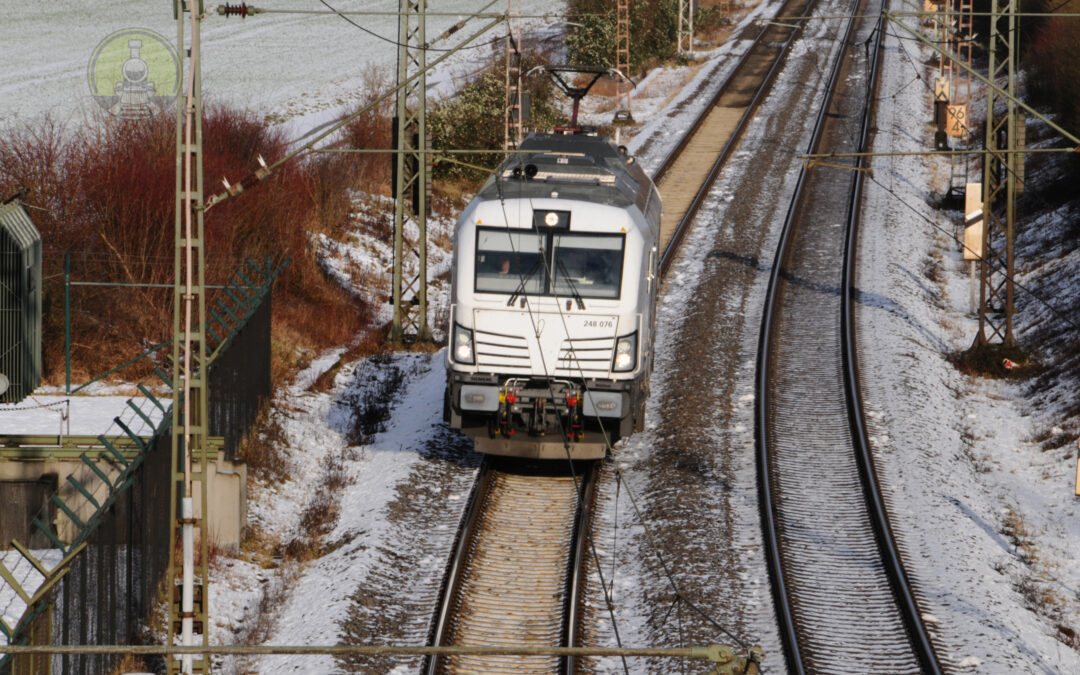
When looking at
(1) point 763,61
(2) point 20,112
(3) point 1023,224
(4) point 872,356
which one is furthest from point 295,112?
(4) point 872,356

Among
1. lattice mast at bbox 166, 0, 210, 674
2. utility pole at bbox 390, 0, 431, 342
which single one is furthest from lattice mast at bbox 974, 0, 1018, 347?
lattice mast at bbox 166, 0, 210, 674

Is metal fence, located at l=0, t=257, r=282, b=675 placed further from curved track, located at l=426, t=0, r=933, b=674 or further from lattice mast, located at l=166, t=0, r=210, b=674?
curved track, located at l=426, t=0, r=933, b=674

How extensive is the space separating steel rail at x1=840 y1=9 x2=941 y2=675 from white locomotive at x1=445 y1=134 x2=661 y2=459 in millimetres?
3301

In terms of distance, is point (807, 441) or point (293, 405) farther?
point (293, 405)

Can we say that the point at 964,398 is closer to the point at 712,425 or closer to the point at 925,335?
the point at 925,335

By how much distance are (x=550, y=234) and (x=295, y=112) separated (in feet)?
103

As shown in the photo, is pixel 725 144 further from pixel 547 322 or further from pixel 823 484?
pixel 547 322

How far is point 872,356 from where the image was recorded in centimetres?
2277

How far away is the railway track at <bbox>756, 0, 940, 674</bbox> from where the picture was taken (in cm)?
1314

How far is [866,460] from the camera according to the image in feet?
58.3

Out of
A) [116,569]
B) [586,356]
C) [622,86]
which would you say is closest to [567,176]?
[586,356]

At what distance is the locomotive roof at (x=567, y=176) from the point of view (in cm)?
1627

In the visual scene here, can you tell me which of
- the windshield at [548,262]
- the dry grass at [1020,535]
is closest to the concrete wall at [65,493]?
the windshield at [548,262]

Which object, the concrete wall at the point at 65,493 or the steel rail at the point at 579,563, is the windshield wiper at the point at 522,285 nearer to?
the steel rail at the point at 579,563
